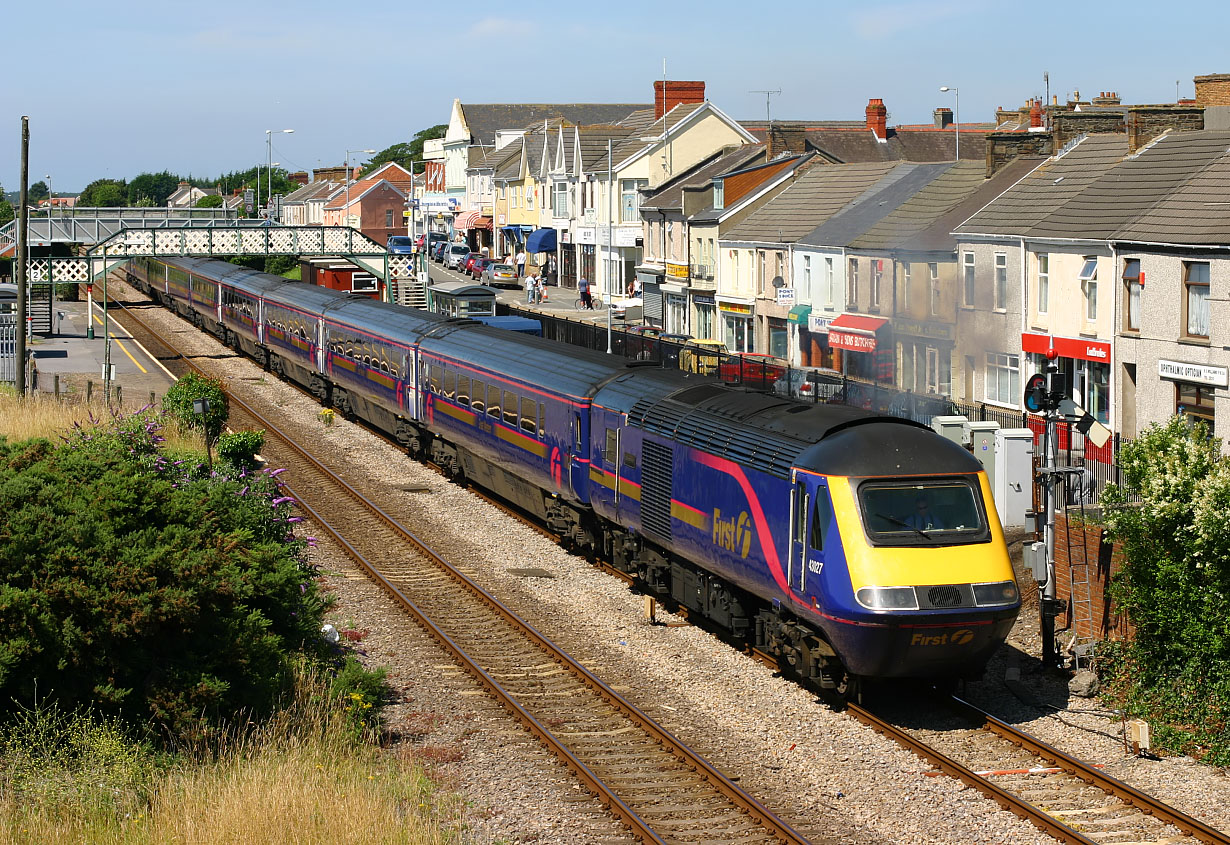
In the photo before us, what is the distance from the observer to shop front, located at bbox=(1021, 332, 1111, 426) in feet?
98.8

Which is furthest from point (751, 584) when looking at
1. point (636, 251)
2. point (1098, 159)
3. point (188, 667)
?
point (636, 251)

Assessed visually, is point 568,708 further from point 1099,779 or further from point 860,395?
point 860,395

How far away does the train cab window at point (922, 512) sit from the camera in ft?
46.3

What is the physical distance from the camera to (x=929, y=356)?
33219mm

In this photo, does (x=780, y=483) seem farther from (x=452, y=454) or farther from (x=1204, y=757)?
(x=452, y=454)

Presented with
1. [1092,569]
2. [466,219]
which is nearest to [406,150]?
[466,219]

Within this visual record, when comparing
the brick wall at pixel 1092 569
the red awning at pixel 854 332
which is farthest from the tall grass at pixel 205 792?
the red awning at pixel 854 332

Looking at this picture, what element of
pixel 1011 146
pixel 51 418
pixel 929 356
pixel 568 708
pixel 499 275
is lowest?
pixel 568 708

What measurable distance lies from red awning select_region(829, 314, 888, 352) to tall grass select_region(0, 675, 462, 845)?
2856cm

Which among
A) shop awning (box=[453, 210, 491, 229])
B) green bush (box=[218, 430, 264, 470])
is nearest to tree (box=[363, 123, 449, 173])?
shop awning (box=[453, 210, 491, 229])

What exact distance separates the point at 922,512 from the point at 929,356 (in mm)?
19564

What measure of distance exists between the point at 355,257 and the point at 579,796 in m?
46.0

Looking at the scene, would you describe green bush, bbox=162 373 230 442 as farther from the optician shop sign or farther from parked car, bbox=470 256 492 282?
parked car, bbox=470 256 492 282

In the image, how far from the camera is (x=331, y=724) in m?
12.9
